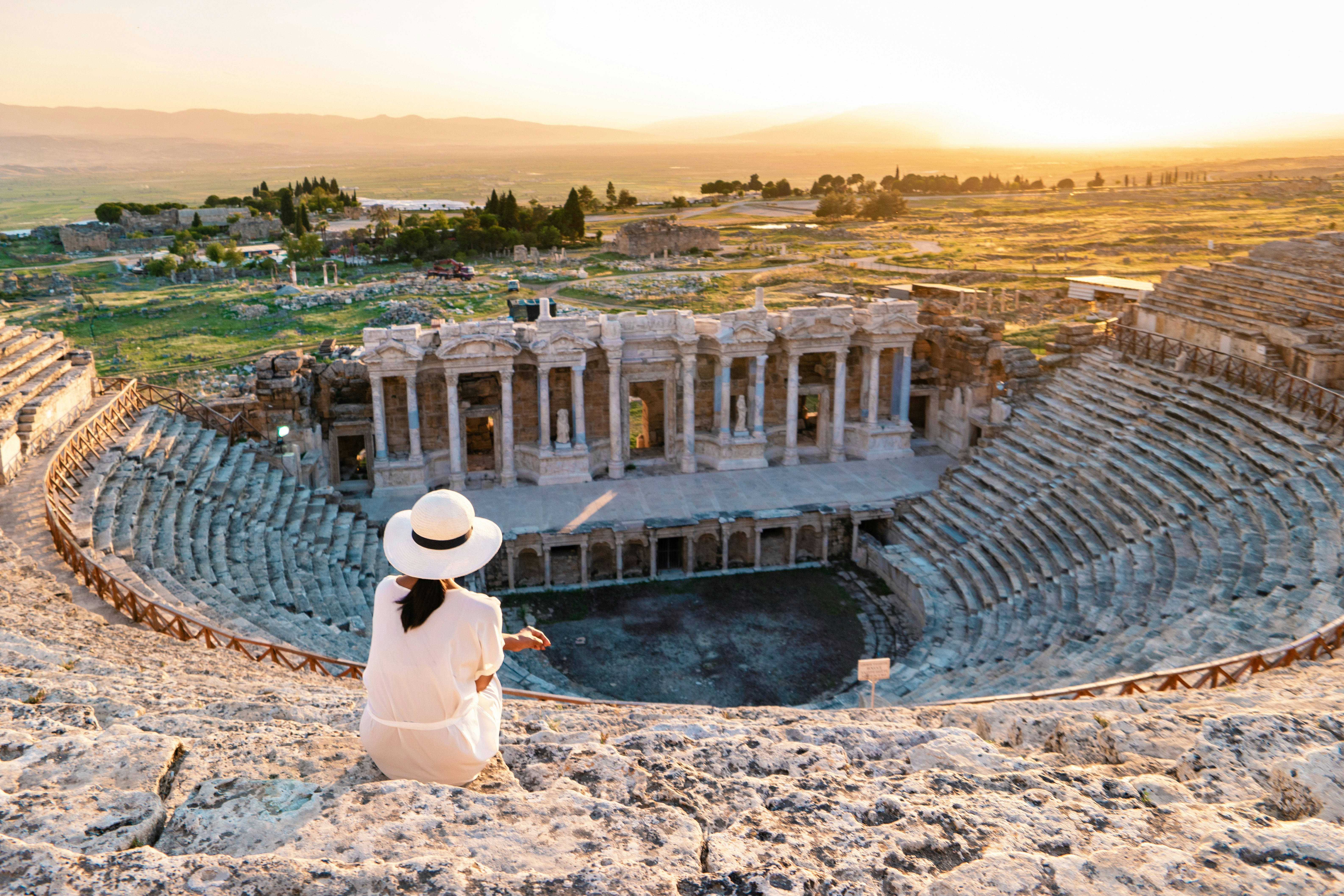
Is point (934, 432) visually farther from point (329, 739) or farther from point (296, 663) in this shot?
point (329, 739)

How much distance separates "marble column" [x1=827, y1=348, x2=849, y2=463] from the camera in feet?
102

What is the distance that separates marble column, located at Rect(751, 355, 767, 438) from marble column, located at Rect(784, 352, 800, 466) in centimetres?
80

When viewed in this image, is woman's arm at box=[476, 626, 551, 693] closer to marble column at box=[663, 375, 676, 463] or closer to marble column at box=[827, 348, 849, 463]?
marble column at box=[663, 375, 676, 463]

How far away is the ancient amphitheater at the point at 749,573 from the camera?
541 centimetres

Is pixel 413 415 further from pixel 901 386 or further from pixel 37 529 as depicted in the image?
pixel 901 386

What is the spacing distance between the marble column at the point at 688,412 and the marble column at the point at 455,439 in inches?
257

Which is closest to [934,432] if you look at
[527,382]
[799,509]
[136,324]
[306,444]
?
[799,509]

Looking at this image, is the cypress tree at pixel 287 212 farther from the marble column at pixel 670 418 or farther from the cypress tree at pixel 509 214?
the marble column at pixel 670 418

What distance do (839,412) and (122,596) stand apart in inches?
850

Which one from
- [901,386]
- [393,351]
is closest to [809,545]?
[901,386]

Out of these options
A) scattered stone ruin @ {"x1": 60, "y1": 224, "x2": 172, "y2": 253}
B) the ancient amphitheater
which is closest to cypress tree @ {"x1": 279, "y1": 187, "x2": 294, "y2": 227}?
scattered stone ruin @ {"x1": 60, "y1": 224, "x2": 172, "y2": 253}

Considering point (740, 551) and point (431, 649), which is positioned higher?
point (431, 649)

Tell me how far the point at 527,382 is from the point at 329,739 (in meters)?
23.9

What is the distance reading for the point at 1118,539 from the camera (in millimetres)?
21672
